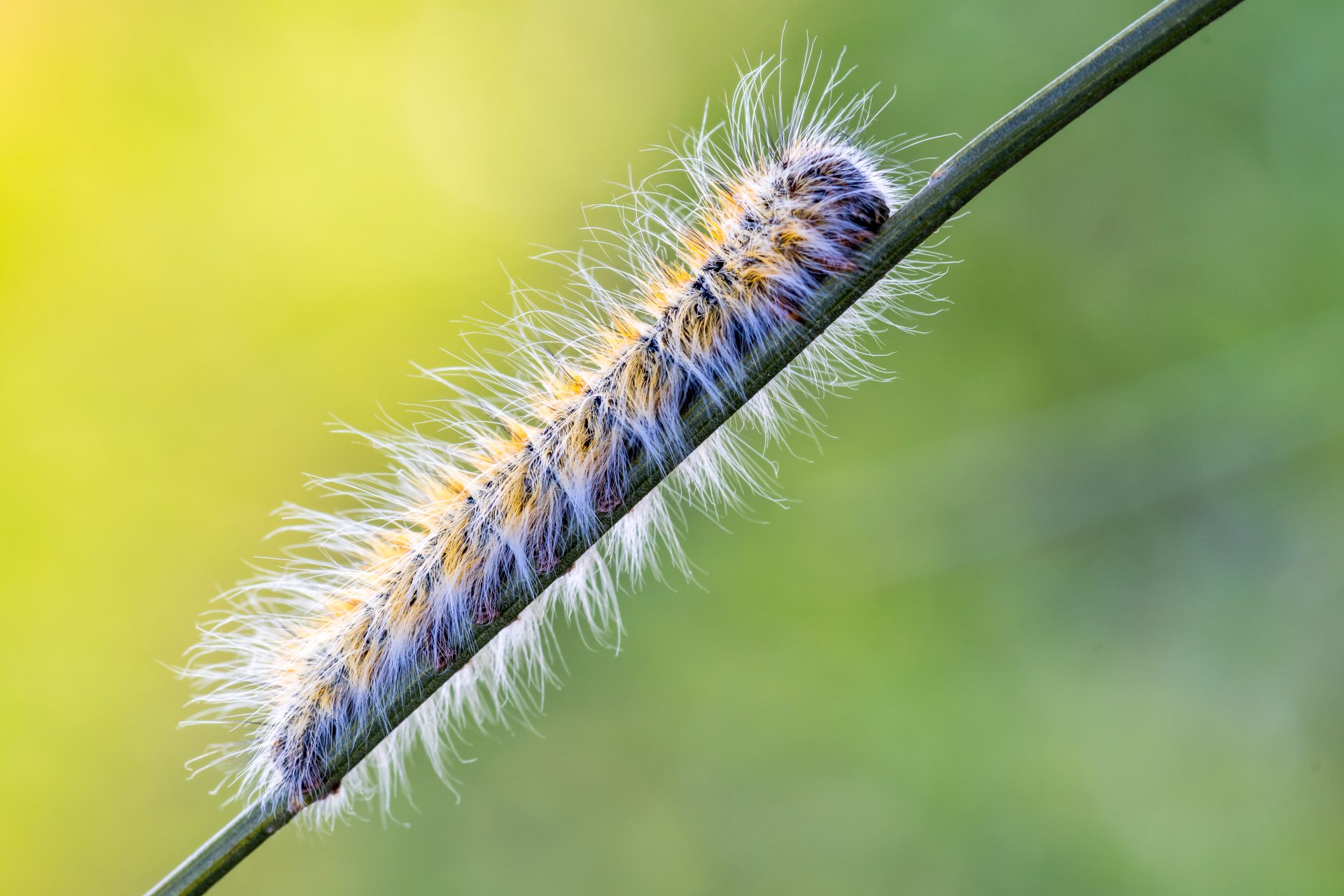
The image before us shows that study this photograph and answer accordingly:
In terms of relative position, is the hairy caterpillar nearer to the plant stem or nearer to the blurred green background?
the plant stem

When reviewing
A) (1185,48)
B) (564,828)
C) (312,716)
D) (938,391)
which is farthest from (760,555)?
(312,716)

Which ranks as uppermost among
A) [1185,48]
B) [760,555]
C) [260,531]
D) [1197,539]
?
[260,531]

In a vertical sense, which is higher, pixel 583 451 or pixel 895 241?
pixel 583 451

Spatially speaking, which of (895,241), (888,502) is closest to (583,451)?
(895,241)

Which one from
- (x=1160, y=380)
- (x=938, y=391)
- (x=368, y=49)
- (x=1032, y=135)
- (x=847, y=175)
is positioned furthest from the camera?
(x=368, y=49)

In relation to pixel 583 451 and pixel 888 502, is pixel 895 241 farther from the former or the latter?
pixel 888 502

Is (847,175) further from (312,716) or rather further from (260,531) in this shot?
(260,531)

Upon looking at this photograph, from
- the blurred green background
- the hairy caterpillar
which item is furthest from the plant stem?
the blurred green background
